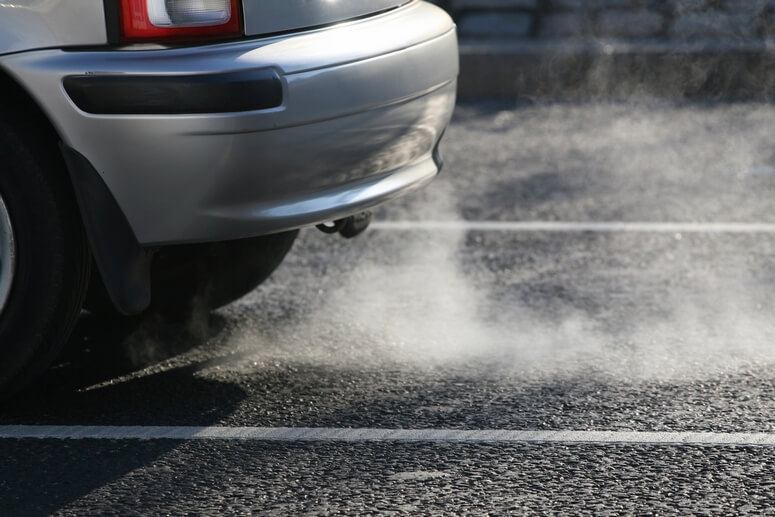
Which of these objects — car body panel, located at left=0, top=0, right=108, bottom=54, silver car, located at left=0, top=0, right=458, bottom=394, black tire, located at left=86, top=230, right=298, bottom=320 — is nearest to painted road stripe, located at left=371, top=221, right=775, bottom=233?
black tire, located at left=86, top=230, right=298, bottom=320

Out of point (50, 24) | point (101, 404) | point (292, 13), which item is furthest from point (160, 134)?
point (101, 404)

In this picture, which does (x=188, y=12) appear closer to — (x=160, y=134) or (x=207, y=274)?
(x=160, y=134)

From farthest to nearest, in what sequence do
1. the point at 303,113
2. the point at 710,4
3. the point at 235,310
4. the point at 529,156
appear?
the point at 710,4 < the point at 529,156 < the point at 235,310 < the point at 303,113

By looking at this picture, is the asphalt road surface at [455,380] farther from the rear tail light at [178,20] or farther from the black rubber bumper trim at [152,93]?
the rear tail light at [178,20]

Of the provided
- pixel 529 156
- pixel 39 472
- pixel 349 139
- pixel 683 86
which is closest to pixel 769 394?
pixel 349 139

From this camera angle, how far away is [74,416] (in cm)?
329

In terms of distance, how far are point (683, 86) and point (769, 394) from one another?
17.7 feet

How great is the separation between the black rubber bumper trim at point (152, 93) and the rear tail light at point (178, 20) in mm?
132

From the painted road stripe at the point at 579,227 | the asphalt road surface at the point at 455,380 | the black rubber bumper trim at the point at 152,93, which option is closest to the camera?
the asphalt road surface at the point at 455,380

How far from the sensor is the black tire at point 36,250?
316 centimetres

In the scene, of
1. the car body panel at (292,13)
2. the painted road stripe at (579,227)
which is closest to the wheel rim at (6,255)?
the car body panel at (292,13)

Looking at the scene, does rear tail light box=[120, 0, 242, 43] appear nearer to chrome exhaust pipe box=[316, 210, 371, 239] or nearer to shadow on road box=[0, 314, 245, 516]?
chrome exhaust pipe box=[316, 210, 371, 239]

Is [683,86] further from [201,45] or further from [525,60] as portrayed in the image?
[201,45]

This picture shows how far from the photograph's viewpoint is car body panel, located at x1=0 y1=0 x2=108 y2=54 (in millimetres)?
3037
